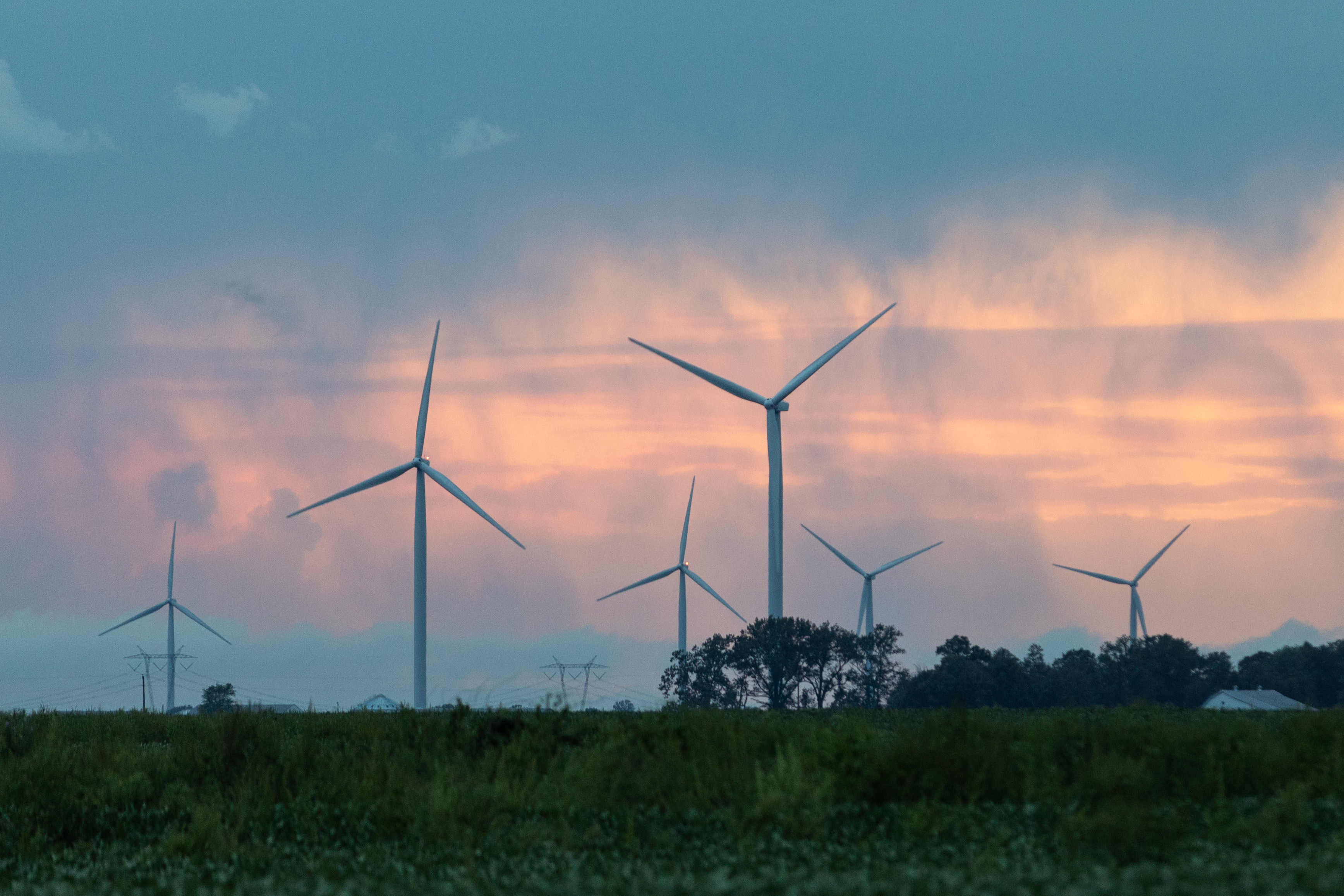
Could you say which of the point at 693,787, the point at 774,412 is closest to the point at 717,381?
the point at 774,412

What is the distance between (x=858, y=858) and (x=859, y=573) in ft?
337

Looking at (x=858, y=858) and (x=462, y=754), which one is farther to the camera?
(x=462, y=754)

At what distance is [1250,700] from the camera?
128625 millimetres

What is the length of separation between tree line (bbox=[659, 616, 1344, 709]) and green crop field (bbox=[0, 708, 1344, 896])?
63.6 metres

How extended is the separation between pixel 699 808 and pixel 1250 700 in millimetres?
119845

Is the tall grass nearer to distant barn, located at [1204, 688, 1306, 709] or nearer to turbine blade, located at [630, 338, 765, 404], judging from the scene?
turbine blade, located at [630, 338, 765, 404]

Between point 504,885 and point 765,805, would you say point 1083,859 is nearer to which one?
point 765,805

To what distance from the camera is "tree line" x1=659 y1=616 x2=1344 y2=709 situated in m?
111

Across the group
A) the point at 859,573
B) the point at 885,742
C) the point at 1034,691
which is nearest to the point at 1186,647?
the point at 1034,691

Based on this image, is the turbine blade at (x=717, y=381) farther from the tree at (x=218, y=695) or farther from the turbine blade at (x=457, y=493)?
the tree at (x=218, y=695)

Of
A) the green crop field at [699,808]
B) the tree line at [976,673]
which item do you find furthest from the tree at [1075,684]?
the green crop field at [699,808]

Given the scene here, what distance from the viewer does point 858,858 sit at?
20797mm

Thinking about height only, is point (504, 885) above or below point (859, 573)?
below

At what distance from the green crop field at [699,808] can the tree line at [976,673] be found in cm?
6357
